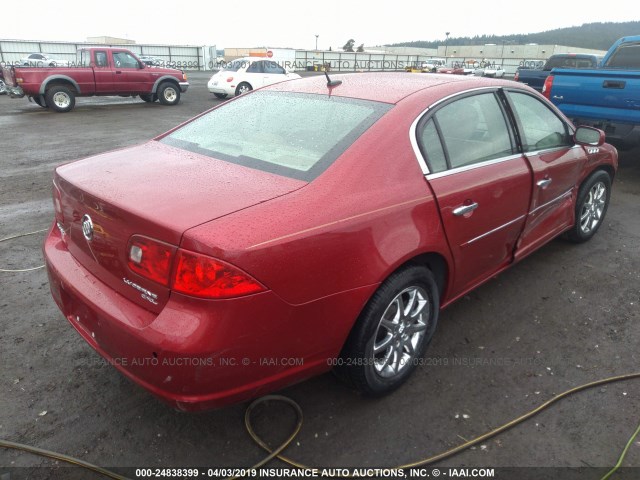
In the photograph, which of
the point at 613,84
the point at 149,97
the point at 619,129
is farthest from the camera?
the point at 149,97

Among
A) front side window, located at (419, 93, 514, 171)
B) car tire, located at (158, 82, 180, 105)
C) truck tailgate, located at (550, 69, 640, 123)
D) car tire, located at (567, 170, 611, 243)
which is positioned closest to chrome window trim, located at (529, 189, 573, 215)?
car tire, located at (567, 170, 611, 243)

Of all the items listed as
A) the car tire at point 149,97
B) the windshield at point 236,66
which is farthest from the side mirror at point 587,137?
the windshield at point 236,66

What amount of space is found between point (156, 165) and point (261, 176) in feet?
1.96

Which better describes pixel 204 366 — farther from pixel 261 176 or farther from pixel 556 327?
pixel 556 327

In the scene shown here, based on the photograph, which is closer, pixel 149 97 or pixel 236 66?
pixel 149 97

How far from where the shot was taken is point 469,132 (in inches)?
113

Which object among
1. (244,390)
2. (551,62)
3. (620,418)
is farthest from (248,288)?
(551,62)

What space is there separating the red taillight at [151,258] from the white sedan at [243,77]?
16.2 metres

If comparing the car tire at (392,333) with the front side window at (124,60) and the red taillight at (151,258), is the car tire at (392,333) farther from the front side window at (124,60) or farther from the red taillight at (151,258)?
the front side window at (124,60)

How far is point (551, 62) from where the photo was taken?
1577 cm

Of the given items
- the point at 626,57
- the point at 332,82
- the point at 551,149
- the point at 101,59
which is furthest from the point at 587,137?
the point at 101,59

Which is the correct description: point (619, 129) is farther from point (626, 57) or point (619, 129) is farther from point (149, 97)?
point (149, 97)

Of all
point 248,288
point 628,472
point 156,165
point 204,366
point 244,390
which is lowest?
point 628,472

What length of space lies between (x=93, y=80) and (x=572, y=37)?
152 metres
